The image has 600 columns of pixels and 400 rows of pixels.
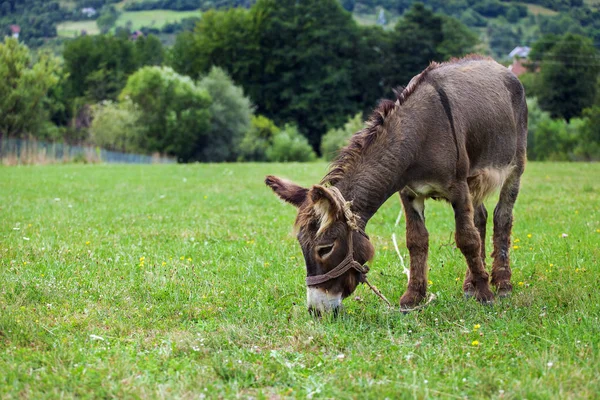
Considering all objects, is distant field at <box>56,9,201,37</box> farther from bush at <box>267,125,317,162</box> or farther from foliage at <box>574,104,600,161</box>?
foliage at <box>574,104,600,161</box>

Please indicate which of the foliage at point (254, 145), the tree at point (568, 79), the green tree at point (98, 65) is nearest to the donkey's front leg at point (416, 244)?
the foliage at point (254, 145)

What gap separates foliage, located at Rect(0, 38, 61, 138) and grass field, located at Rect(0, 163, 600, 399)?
2687cm

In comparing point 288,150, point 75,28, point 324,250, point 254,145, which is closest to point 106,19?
point 75,28

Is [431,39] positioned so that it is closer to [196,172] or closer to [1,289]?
[196,172]

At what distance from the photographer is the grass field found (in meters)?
3.90

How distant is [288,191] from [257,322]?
3.80ft

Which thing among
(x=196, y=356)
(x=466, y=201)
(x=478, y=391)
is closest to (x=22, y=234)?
(x=196, y=356)

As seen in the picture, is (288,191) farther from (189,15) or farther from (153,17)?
(153,17)

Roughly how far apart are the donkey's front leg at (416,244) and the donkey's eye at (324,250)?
1242 millimetres

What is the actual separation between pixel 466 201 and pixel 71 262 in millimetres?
4503

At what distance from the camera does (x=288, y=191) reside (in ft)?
18.6

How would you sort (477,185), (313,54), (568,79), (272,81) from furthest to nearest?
(272,81)
(313,54)
(568,79)
(477,185)

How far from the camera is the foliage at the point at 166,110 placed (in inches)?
2127

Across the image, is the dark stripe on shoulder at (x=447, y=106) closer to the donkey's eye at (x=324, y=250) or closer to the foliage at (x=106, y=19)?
the donkey's eye at (x=324, y=250)
